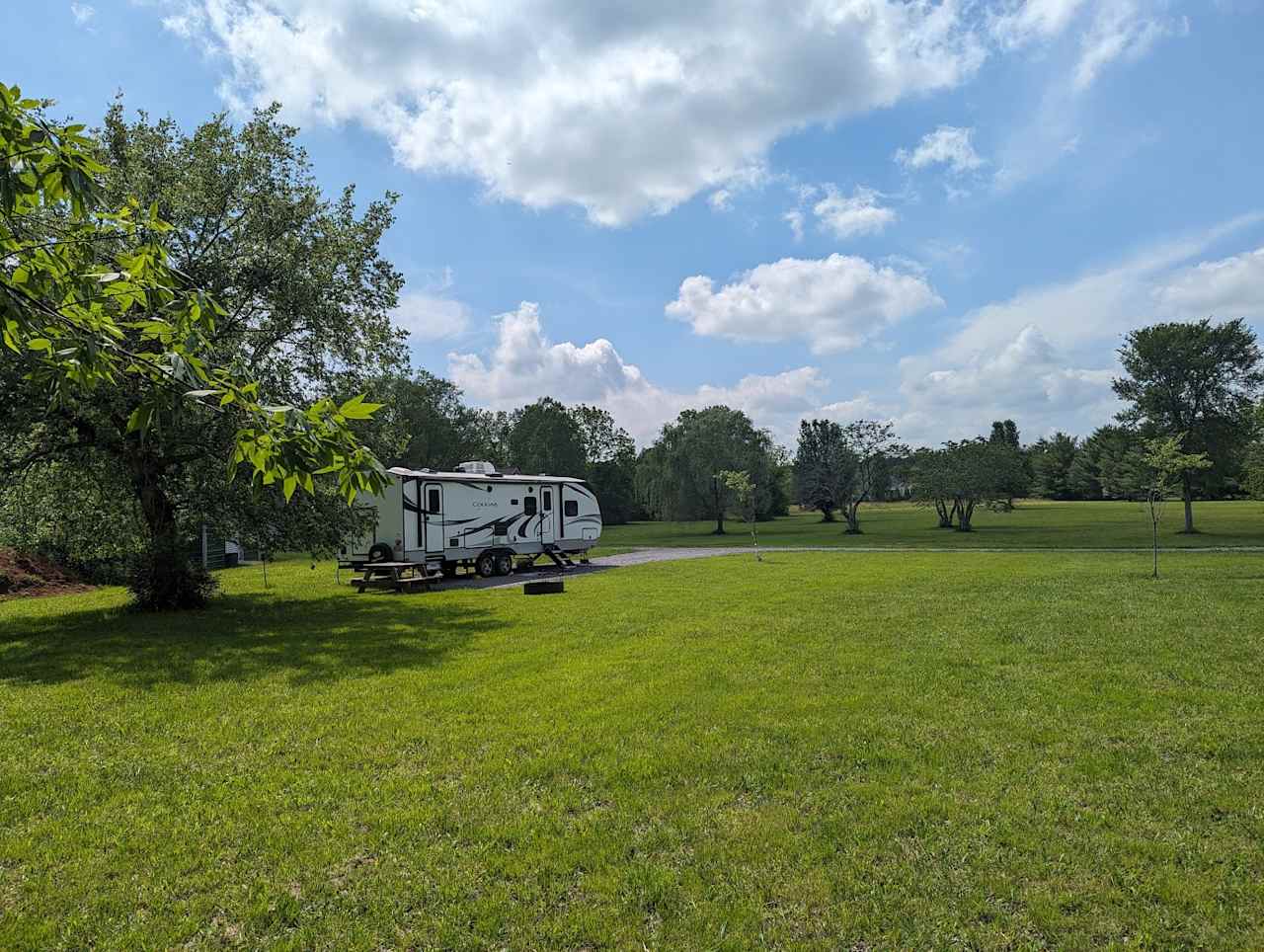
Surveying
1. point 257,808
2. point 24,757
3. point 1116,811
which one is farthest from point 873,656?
point 24,757

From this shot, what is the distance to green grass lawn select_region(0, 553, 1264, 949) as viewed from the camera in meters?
2.96

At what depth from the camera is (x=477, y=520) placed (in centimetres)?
1848

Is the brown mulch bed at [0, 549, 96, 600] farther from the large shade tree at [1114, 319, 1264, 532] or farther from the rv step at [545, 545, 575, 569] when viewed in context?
the large shade tree at [1114, 319, 1264, 532]

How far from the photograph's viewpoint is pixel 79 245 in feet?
7.41

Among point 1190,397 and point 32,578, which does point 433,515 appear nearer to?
point 32,578

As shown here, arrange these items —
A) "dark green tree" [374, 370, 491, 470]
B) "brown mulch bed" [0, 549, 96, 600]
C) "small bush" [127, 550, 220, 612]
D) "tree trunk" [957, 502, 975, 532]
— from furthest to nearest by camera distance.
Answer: "dark green tree" [374, 370, 491, 470], "tree trunk" [957, 502, 975, 532], "brown mulch bed" [0, 549, 96, 600], "small bush" [127, 550, 220, 612]

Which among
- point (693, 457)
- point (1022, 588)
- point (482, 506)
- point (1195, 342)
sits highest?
point (1195, 342)

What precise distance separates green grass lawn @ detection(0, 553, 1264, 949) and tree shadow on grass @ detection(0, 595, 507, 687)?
0.10 m

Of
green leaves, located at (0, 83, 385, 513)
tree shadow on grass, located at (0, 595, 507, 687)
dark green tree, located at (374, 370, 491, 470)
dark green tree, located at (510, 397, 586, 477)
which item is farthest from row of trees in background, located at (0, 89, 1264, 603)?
dark green tree, located at (374, 370, 491, 470)

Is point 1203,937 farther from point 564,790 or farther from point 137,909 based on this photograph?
point 137,909

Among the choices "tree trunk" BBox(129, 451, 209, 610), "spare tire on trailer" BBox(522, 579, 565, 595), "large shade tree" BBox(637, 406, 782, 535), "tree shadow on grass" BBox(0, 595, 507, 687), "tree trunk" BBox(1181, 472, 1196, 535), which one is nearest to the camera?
"tree shadow on grass" BBox(0, 595, 507, 687)

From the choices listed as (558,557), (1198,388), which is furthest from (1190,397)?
(558,557)

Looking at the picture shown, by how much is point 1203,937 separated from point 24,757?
263 inches

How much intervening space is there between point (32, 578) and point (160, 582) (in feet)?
24.7
